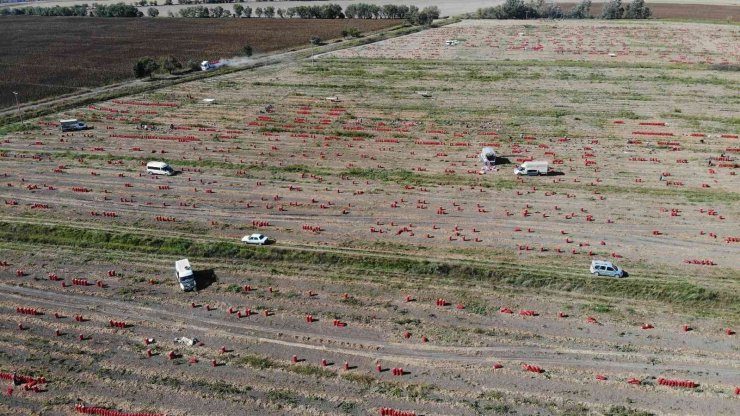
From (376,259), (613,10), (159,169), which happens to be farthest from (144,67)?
(613,10)

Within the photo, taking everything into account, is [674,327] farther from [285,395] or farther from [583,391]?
[285,395]

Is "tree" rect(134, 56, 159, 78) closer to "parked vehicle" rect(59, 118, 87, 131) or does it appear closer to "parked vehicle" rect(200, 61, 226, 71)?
"parked vehicle" rect(200, 61, 226, 71)

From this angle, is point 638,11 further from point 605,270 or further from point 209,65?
point 605,270

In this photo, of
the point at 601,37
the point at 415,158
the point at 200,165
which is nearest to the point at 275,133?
the point at 200,165

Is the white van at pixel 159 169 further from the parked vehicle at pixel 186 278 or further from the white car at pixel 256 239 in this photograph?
the parked vehicle at pixel 186 278

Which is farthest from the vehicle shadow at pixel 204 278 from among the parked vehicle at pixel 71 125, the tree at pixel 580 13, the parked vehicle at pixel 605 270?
the tree at pixel 580 13

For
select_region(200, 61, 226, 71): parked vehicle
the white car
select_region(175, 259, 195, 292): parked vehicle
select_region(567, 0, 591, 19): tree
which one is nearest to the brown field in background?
select_region(567, 0, 591, 19): tree
